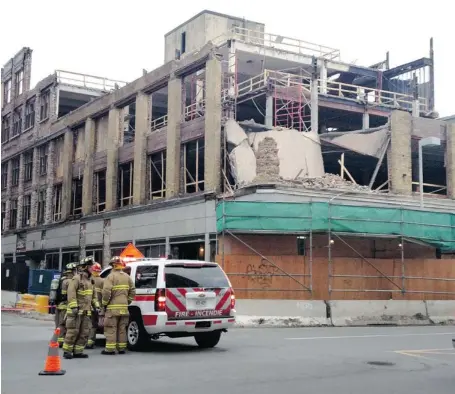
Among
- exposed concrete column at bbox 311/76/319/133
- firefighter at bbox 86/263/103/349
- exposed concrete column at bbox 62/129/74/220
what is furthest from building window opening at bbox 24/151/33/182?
firefighter at bbox 86/263/103/349

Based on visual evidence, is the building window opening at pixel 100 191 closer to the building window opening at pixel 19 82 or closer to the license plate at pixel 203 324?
the building window opening at pixel 19 82

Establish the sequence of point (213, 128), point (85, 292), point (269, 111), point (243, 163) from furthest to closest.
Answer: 1. point (269, 111)
2. point (213, 128)
3. point (243, 163)
4. point (85, 292)

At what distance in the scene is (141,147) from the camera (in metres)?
31.3

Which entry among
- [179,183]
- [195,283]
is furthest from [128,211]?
[195,283]

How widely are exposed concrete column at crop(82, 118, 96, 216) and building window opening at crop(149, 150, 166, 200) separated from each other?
6.00 meters

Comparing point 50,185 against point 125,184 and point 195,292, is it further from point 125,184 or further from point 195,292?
point 195,292

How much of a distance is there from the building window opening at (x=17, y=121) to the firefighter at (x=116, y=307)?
128 ft

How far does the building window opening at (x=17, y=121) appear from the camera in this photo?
154ft

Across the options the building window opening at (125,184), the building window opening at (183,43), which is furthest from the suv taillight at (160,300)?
the building window opening at (183,43)

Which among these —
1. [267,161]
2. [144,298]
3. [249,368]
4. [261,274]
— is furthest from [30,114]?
[249,368]

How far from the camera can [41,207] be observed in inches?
1660

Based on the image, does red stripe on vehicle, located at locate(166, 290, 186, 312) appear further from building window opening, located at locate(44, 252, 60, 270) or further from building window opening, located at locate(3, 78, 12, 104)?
building window opening, located at locate(3, 78, 12, 104)

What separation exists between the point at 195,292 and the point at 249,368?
2543mm

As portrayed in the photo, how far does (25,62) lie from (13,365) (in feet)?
139
